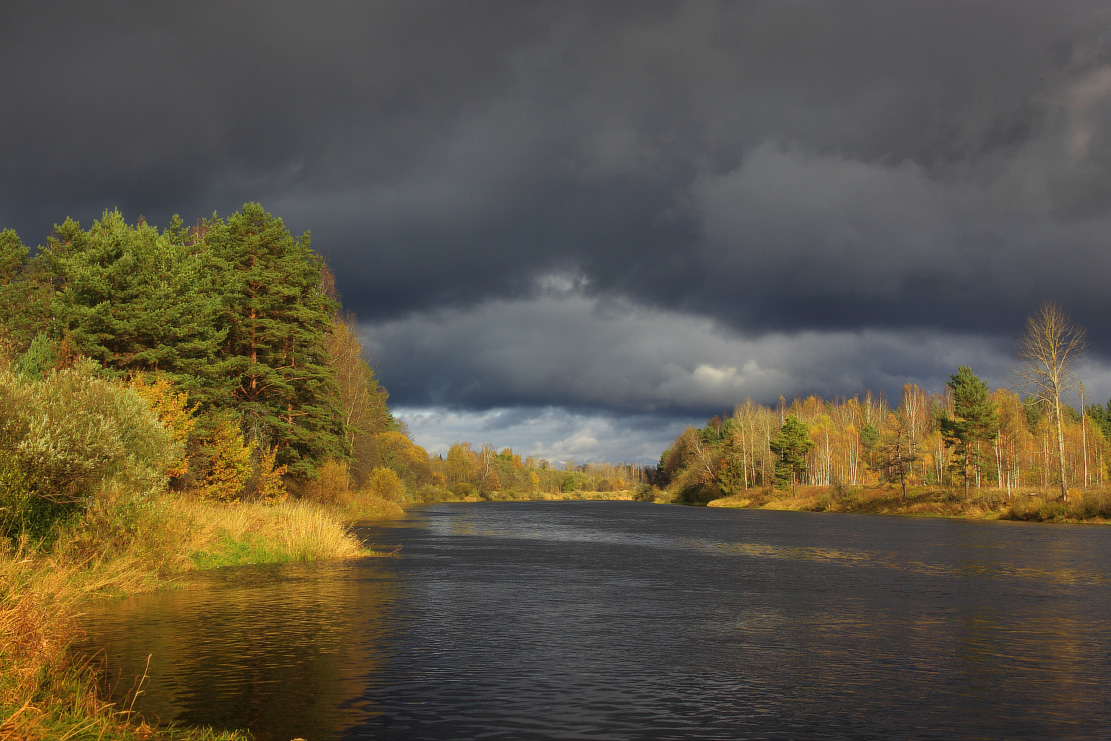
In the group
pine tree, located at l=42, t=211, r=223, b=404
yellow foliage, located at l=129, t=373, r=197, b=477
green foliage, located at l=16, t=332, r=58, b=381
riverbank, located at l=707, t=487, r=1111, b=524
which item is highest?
pine tree, located at l=42, t=211, r=223, b=404

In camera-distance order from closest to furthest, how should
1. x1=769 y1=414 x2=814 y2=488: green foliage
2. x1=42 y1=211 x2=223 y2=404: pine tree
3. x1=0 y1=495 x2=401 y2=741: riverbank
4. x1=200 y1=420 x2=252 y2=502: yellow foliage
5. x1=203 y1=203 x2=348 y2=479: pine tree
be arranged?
1. x1=0 y1=495 x2=401 y2=741: riverbank
2. x1=42 y1=211 x2=223 y2=404: pine tree
3. x1=200 y1=420 x2=252 y2=502: yellow foliage
4. x1=203 y1=203 x2=348 y2=479: pine tree
5. x1=769 y1=414 x2=814 y2=488: green foliage

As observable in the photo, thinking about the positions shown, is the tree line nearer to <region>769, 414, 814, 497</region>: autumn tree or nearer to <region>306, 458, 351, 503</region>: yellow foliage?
<region>769, 414, 814, 497</region>: autumn tree

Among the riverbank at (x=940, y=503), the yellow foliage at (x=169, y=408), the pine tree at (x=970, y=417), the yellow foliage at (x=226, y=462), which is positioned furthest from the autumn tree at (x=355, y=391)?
the pine tree at (x=970, y=417)

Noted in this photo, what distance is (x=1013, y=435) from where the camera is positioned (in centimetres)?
12331

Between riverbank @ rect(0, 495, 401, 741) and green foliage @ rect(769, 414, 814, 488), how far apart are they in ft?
319

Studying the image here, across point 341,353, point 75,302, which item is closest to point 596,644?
point 75,302

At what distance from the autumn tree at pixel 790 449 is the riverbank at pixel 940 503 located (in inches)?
212

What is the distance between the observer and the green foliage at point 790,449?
122 m

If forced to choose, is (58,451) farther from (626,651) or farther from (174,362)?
(174,362)

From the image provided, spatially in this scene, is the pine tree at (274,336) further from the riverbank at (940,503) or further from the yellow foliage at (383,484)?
the riverbank at (940,503)

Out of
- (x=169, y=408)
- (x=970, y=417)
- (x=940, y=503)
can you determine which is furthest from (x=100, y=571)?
(x=970, y=417)

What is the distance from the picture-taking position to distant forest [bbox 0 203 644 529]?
22219 millimetres

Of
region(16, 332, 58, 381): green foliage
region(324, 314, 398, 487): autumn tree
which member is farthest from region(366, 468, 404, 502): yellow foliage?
region(16, 332, 58, 381): green foliage

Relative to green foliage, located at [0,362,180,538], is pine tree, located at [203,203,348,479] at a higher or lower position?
higher
